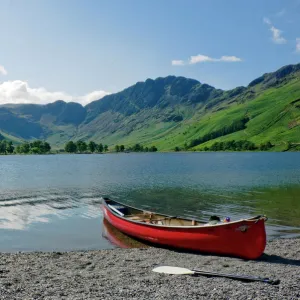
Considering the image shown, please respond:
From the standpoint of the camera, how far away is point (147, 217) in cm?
3591

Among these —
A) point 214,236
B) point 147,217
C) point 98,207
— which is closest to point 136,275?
point 214,236

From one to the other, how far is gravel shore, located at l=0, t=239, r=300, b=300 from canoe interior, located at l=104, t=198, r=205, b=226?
4.01 metres

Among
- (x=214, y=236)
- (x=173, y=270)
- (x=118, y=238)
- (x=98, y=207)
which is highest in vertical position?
(x=214, y=236)

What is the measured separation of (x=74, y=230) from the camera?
37000 mm

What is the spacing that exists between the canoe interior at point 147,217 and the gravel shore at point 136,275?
4010 mm

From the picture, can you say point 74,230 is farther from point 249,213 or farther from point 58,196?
point 58,196

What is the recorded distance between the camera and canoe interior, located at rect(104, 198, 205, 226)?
3125 cm

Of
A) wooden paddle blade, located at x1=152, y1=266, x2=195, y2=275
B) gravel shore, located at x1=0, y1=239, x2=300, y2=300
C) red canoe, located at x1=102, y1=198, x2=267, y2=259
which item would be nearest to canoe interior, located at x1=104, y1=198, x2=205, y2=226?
red canoe, located at x1=102, y1=198, x2=267, y2=259

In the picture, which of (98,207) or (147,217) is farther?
(98,207)

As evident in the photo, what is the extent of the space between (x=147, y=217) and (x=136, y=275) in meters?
15.2

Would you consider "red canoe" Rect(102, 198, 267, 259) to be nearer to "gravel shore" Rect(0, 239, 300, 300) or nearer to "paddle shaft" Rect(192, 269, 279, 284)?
"gravel shore" Rect(0, 239, 300, 300)

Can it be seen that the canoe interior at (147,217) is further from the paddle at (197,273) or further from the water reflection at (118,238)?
the paddle at (197,273)

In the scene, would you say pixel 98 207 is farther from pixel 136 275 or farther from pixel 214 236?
pixel 136 275

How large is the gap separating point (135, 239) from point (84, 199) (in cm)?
2781
